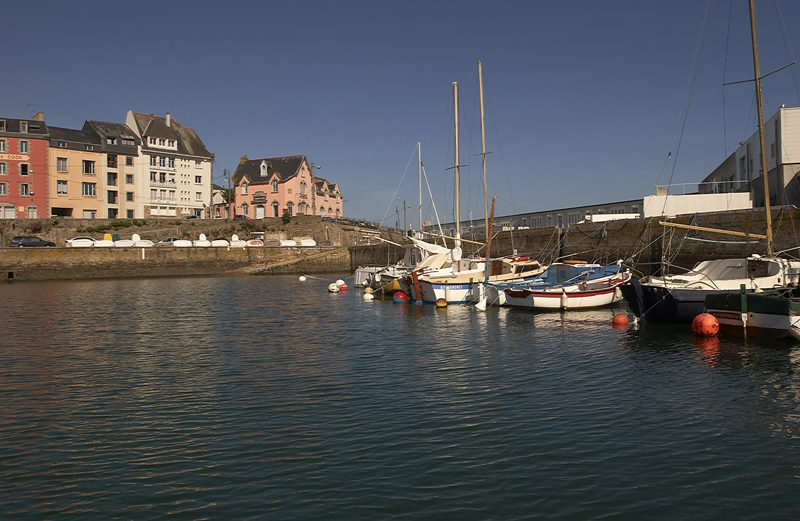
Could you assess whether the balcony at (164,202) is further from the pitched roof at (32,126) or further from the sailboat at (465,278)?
the sailboat at (465,278)

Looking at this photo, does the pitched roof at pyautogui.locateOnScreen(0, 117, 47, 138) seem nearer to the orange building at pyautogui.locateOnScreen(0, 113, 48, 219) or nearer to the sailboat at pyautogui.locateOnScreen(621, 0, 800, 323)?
the orange building at pyautogui.locateOnScreen(0, 113, 48, 219)

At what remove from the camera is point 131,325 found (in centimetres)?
2731

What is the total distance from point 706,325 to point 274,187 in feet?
277

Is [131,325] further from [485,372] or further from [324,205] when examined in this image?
[324,205]

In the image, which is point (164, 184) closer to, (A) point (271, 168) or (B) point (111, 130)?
(B) point (111, 130)

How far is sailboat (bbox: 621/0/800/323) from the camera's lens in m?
22.3

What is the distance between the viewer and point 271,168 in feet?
332

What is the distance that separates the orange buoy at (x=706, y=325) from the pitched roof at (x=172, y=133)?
8703 cm

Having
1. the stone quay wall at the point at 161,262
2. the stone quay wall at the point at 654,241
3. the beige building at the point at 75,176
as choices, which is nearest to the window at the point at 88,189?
the beige building at the point at 75,176

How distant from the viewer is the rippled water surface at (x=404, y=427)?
8.60 meters

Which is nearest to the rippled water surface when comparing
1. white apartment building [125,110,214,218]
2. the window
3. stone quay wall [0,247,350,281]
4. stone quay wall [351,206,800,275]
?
stone quay wall [351,206,800,275]

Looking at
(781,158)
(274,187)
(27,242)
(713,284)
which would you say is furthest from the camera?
(274,187)

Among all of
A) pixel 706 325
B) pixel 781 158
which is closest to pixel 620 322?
pixel 706 325

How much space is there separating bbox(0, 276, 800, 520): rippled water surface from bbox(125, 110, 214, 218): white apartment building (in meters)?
73.2
